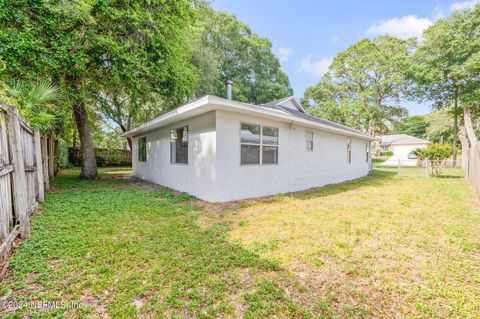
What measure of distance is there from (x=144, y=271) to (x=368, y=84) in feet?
92.1

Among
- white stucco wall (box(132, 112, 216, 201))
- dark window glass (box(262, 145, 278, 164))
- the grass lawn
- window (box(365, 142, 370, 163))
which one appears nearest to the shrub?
window (box(365, 142, 370, 163))

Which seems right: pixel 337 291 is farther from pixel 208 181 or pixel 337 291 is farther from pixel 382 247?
pixel 208 181

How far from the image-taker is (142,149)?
Answer: 36.9 ft

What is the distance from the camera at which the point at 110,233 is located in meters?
3.60

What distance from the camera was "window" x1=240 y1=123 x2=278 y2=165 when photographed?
6258 millimetres

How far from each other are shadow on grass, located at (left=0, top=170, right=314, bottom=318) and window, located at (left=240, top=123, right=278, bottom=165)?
274 centimetres

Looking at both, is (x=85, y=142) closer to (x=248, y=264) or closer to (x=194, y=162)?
(x=194, y=162)

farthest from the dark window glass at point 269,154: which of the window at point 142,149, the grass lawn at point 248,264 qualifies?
the window at point 142,149

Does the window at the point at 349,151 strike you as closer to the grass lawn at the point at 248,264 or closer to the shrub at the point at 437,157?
the shrub at the point at 437,157

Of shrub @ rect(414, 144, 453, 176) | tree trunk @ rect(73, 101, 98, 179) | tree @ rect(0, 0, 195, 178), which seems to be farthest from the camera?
shrub @ rect(414, 144, 453, 176)

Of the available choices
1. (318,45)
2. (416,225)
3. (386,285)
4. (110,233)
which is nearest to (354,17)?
(318,45)

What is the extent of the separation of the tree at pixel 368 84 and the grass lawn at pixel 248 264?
68.9 feet

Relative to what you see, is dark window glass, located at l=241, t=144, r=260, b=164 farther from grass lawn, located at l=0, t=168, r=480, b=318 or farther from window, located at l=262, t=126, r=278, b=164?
grass lawn, located at l=0, t=168, r=480, b=318

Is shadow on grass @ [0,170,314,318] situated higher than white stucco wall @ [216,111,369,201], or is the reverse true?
white stucco wall @ [216,111,369,201]
